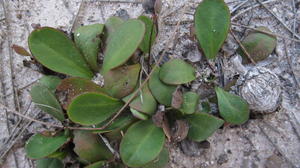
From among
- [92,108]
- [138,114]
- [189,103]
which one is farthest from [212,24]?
[92,108]

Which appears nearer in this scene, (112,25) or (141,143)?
(141,143)

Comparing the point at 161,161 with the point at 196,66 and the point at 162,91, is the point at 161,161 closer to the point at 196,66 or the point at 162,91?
the point at 162,91

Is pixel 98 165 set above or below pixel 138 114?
below

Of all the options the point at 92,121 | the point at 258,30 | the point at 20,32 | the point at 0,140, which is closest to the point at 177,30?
the point at 258,30

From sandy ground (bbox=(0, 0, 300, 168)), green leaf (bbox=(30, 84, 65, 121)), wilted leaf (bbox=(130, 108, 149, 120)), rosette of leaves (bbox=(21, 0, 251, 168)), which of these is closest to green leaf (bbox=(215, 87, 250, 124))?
rosette of leaves (bbox=(21, 0, 251, 168))

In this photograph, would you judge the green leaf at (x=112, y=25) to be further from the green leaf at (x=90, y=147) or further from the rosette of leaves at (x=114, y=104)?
the green leaf at (x=90, y=147)

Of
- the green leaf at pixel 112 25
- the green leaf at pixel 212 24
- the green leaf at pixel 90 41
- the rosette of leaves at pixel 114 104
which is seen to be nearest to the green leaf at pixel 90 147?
the rosette of leaves at pixel 114 104
